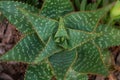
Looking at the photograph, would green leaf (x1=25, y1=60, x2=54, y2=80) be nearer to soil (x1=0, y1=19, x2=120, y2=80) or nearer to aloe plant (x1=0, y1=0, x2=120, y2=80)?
aloe plant (x1=0, y1=0, x2=120, y2=80)

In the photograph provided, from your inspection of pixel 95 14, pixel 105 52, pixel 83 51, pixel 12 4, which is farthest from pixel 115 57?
pixel 12 4

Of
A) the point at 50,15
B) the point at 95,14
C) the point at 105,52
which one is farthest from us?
the point at 105,52

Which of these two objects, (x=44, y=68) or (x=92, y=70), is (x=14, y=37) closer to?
(x=44, y=68)

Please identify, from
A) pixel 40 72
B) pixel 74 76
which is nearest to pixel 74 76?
pixel 74 76

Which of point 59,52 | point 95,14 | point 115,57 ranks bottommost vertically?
point 115,57

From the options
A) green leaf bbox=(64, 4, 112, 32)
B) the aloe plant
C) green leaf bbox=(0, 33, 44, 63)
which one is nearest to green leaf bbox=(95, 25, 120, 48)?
the aloe plant

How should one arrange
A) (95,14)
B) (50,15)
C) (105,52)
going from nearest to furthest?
1. (95,14)
2. (50,15)
3. (105,52)

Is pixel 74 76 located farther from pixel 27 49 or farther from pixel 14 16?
pixel 14 16
